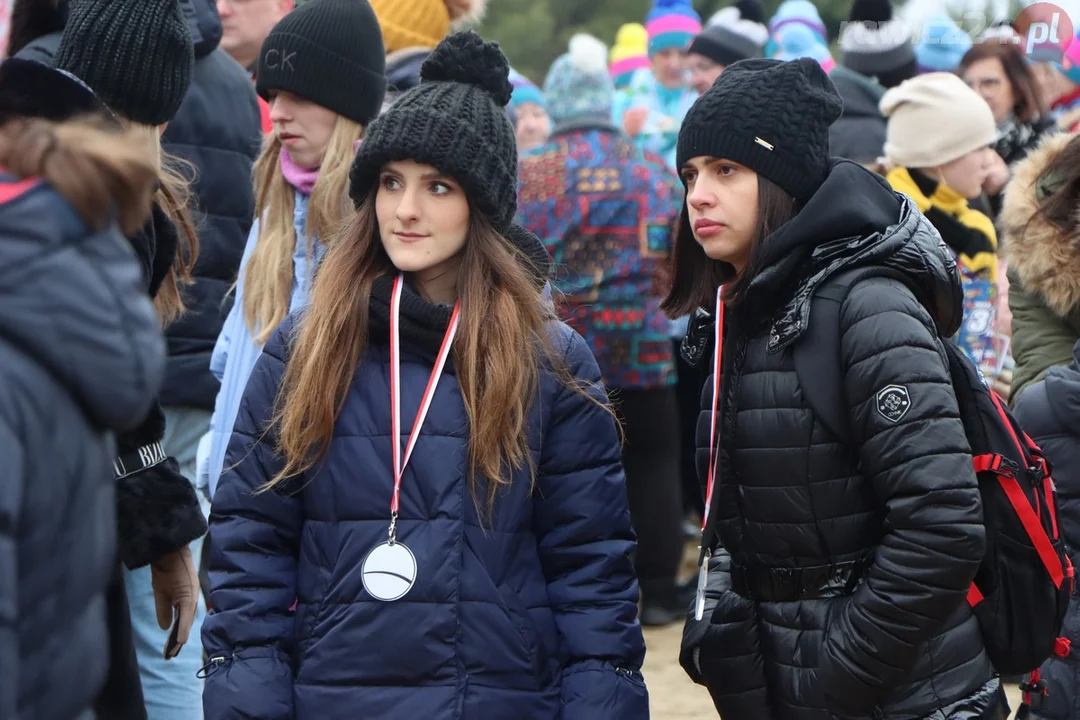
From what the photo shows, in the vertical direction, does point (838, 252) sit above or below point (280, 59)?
above

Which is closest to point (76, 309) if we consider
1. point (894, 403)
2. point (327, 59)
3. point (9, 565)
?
point (9, 565)

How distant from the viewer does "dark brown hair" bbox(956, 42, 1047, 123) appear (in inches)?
301

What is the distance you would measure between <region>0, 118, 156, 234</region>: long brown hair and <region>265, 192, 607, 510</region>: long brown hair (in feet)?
3.15

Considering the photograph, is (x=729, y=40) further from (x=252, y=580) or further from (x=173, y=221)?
(x=252, y=580)

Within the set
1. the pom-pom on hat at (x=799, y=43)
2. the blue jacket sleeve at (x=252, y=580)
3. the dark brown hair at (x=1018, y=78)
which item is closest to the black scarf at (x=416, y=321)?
the blue jacket sleeve at (x=252, y=580)

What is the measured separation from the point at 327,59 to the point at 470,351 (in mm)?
1576

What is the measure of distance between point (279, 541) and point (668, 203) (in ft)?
13.2

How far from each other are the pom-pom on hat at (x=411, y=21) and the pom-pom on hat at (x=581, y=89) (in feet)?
4.35

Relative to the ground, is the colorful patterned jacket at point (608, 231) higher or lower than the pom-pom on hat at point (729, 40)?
lower

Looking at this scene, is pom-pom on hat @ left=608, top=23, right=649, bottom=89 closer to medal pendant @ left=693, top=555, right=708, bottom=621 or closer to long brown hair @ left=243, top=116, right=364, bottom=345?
long brown hair @ left=243, top=116, right=364, bottom=345

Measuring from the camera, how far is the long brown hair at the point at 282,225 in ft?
13.1

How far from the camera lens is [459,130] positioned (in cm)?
306

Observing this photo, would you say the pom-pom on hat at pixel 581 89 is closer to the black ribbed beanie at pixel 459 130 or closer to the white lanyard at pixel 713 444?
the black ribbed beanie at pixel 459 130

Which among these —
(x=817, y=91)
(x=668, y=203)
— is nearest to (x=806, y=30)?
(x=668, y=203)
